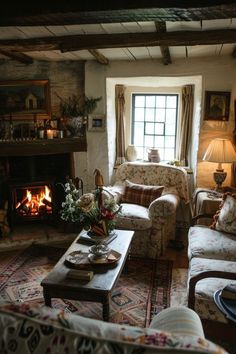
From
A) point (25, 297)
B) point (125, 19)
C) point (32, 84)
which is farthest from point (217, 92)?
point (25, 297)

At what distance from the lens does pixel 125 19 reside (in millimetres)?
1542

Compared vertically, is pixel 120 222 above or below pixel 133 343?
below

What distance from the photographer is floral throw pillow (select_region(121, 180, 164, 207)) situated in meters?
4.05

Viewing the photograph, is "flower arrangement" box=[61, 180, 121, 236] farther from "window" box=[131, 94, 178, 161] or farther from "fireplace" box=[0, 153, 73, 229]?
"window" box=[131, 94, 178, 161]

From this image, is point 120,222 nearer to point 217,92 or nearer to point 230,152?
point 230,152

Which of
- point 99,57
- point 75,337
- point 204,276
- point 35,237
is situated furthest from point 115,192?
point 75,337

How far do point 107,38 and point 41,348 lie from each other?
2.83 metres

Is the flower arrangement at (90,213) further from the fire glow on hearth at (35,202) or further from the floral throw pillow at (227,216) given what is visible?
the fire glow on hearth at (35,202)

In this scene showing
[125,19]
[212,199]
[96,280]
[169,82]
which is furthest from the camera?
[169,82]

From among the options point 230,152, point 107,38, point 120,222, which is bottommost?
point 120,222

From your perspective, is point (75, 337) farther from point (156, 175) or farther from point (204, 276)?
point (156, 175)

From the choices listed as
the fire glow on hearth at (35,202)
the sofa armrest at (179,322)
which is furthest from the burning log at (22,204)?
the sofa armrest at (179,322)

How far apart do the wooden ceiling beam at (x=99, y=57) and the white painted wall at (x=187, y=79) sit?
0.50 ft

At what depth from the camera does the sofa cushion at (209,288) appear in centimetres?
211
